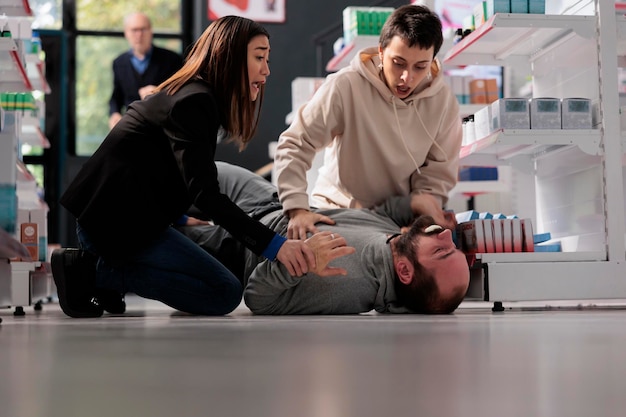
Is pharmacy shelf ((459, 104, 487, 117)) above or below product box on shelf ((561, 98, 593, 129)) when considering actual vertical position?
above

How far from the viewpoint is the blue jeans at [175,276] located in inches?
111

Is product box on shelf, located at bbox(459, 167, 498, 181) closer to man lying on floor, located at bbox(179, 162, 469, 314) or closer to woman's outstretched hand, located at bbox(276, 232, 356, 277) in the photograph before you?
man lying on floor, located at bbox(179, 162, 469, 314)

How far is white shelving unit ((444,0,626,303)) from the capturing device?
3.27 metres

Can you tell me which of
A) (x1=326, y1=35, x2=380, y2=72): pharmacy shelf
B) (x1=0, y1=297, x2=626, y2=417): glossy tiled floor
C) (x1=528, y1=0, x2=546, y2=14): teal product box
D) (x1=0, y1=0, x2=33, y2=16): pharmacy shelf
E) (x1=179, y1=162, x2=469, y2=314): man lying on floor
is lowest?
(x1=0, y1=297, x2=626, y2=417): glossy tiled floor

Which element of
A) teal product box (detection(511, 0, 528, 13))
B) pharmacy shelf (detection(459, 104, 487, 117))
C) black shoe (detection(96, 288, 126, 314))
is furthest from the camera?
pharmacy shelf (detection(459, 104, 487, 117))

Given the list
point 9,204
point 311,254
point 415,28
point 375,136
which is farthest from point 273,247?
point 9,204

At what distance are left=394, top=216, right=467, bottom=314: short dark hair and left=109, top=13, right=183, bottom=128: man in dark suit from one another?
5.42 metres

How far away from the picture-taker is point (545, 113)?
11.2 feet

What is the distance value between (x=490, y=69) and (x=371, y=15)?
3.23m

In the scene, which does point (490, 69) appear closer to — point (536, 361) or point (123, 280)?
point (123, 280)

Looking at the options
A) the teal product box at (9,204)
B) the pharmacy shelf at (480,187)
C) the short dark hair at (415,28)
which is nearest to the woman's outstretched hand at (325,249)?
the short dark hair at (415,28)

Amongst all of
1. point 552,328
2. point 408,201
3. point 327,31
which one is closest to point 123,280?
point 408,201

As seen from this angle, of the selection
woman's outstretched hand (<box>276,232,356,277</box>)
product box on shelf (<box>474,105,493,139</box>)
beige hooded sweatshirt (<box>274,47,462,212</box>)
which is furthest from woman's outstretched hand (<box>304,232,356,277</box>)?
product box on shelf (<box>474,105,493,139</box>)

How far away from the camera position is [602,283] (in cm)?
331
